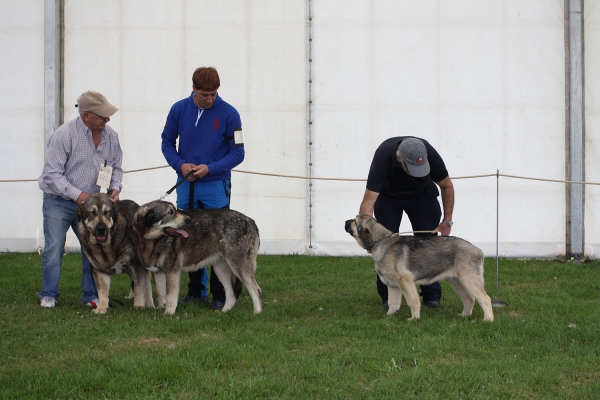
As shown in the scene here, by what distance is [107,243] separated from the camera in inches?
276

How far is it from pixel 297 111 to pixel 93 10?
12.2 feet

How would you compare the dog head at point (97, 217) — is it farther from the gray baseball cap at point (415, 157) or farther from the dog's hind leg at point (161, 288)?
the gray baseball cap at point (415, 157)

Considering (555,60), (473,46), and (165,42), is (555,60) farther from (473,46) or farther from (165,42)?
(165,42)

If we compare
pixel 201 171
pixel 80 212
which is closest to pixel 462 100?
pixel 201 171

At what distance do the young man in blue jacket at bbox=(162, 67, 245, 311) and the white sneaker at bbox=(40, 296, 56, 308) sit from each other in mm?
1592

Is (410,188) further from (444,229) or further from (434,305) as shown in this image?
(434,305)

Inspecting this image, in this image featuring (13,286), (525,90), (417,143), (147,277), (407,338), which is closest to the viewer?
(407,338)

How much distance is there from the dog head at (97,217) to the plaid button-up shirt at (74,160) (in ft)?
0.78

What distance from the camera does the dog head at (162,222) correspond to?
7.00 metres

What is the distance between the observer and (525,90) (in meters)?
11.5

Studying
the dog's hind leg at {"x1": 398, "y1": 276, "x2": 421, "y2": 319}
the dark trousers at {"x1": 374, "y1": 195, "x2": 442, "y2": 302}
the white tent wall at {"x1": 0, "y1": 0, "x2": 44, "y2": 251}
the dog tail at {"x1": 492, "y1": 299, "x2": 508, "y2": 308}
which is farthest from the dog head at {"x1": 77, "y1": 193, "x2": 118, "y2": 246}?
the white tent wall at {"x1": 0, "y1": 0, "x2": 44, "y2": 251}

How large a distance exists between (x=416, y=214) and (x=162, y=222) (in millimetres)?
2553

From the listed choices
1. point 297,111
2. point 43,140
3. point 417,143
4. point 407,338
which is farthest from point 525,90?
point 43,140

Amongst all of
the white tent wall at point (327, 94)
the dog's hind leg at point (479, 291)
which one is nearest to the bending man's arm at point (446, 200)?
the dog's hind leg at point (479, 291)
